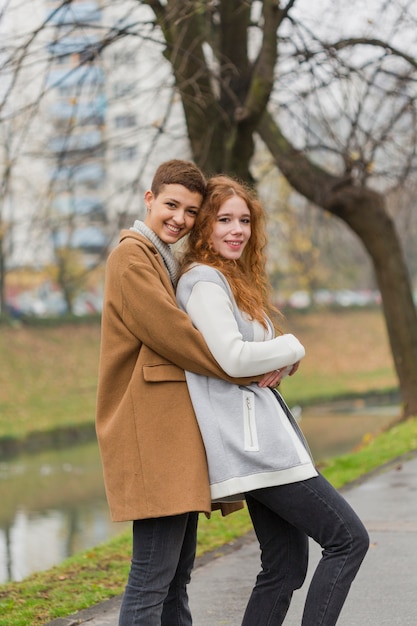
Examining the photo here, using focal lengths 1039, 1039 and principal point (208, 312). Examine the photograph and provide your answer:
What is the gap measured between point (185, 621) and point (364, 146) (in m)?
8.71

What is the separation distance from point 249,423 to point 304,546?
55cm

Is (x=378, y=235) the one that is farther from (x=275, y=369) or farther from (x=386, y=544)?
(x=275, y=369)

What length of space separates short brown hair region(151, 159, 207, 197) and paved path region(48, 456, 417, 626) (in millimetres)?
2093

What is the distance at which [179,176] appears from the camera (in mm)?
3664

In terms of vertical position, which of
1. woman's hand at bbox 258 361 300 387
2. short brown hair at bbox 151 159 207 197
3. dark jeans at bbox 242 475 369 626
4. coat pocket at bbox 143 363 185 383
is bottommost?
dark jeans at bbox 242 475 369 626

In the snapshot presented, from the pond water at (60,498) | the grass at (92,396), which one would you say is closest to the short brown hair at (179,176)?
the grass at (92,396)

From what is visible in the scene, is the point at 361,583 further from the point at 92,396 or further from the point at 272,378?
→ the point at 92,396

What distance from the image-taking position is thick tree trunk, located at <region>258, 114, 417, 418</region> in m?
13.0

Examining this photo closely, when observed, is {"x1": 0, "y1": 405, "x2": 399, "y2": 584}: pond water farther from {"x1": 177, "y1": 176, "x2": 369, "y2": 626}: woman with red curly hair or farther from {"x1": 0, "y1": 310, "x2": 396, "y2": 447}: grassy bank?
{"x1": 177, "y1": 176, "x2": 369, "y2": 626}: woman with red curly hair

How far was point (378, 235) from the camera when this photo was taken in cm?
1366

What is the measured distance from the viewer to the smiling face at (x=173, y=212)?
367 cm

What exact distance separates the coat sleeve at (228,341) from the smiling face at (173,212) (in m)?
0.26

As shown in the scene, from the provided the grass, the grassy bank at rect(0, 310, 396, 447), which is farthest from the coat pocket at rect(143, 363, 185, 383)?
the grassy bank at rect(0, 310, 396, 447)

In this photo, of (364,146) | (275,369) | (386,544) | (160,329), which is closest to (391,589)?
(386,544)
